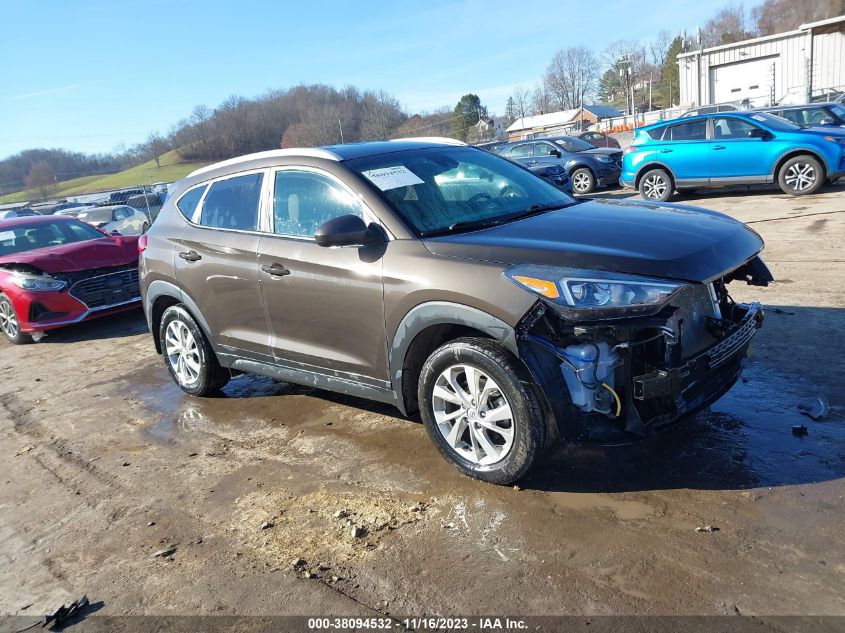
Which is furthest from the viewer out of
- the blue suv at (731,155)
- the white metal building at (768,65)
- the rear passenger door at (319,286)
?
the white metal building at (768,65)

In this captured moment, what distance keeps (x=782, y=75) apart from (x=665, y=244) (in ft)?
168

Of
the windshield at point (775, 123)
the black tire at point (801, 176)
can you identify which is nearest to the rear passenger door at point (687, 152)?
the windshield at point (775, 123)

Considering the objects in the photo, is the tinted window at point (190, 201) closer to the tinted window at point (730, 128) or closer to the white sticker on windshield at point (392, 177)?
the white sticker on windshield at point (392, 177)

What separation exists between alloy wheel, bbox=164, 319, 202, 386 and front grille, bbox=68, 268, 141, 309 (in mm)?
3324

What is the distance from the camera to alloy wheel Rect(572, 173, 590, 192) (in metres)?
17.1

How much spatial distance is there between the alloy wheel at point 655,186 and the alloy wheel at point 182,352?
10.7 metres

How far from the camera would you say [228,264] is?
479cm

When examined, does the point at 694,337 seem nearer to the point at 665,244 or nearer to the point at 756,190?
the point at 665,244

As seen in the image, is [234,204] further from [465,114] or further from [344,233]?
[465,114]

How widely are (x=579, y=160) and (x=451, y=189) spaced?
1362 cm

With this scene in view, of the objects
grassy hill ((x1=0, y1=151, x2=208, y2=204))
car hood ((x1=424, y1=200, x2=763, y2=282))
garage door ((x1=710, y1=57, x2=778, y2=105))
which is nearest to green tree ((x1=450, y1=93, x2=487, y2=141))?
garage door ((x1=710, y1=57, x2=778, y2=105))

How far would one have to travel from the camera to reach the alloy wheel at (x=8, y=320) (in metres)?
8.49

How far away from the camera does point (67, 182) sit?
8200 cm

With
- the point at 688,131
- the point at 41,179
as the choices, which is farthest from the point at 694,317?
the point at 41,179
